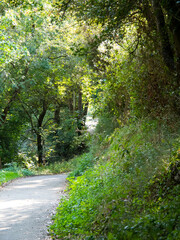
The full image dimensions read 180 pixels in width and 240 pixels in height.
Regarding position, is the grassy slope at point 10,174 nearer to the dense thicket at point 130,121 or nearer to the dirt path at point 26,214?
the dense thicket at point 130,121

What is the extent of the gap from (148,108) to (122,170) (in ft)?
8.22

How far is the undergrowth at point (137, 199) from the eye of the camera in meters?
4.55

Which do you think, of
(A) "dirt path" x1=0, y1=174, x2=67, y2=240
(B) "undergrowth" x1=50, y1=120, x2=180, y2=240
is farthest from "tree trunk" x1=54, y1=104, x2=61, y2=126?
(B) "undergrowth" x1=50, y1=120, x2=180, y2=240

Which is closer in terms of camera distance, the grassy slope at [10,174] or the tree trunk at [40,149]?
the grassy slope at [10,174]

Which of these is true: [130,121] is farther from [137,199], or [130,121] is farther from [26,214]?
[137,199]

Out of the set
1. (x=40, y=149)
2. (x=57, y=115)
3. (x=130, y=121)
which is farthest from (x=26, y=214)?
(x=57, y=115)

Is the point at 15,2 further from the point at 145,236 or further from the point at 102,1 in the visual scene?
the point at 145,236

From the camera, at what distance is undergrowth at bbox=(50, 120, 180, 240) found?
14.9 ft

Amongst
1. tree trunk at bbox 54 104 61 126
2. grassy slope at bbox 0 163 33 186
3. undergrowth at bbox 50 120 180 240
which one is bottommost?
grassy slope at bbox 0 163 33 186

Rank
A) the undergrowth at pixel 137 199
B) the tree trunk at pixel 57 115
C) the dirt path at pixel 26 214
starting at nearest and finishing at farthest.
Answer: the undergrowth at pixel 137 199 → the dirt path at pixel 26 214 → the tree trunk at pixel 57 115

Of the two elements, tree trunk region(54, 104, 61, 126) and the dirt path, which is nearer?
the dirt path

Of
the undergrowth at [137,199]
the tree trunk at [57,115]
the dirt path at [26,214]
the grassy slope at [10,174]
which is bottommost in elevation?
the grassy slope at [10,174]

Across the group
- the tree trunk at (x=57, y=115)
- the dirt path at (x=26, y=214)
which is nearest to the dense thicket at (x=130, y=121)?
the dirt path at (x=26, y=214)

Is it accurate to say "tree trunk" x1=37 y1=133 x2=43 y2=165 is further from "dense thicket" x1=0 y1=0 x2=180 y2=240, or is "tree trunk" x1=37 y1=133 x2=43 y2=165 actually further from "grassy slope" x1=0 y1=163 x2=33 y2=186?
"dense thicket" x1=0 y1=0 x2=180 y2=240
